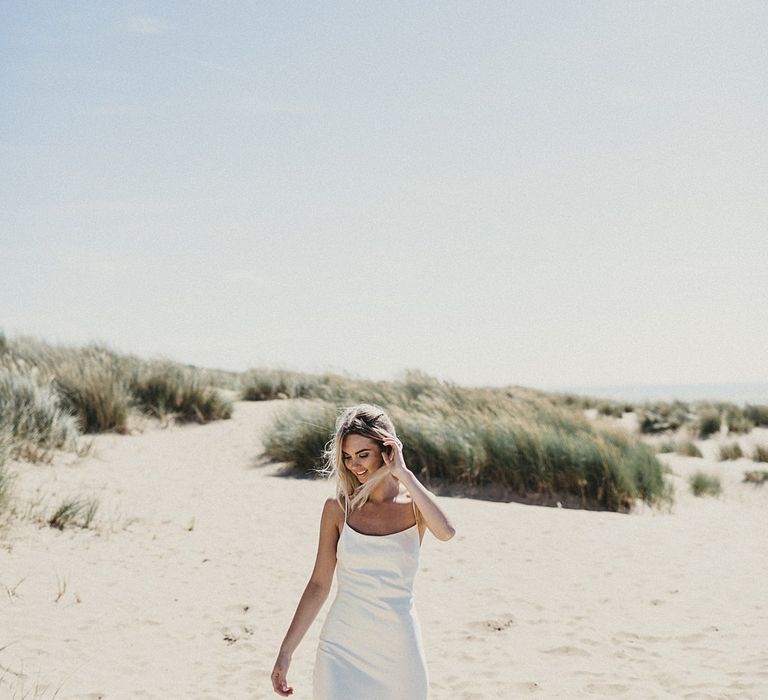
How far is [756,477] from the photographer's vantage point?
14.5 metres

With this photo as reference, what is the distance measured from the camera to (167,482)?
11398 mm

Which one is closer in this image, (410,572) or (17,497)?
(410,572)

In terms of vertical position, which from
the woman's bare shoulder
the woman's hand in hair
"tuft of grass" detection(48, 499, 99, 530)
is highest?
the woman's hand in hair

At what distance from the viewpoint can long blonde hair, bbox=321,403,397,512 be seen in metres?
2.83

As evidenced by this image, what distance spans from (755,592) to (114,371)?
14557mm

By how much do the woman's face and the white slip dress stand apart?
22 centimetres

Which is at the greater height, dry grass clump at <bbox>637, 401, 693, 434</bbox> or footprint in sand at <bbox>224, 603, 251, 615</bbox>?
dry grass clump at <bbox>637, 401, 693, 434</bbox>

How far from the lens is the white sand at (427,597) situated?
4.99m

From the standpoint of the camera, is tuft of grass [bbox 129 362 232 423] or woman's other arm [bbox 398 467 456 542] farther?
tuft of grass [bbox 129 362 232 423]

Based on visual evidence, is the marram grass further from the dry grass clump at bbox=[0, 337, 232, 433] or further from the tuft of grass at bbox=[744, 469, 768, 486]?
the dry grass clump at bbox=[0, 337, 232, 433]

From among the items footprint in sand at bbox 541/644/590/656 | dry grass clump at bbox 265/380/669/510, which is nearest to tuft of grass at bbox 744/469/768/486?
dry grass clump at bbox 265/380/669/510

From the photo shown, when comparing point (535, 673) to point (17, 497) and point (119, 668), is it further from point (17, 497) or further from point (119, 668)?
point (17, 497)

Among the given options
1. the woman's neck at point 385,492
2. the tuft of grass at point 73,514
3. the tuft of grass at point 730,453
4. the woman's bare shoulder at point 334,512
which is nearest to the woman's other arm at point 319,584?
the woman's bare shoulder at point 334,512

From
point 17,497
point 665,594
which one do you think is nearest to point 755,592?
point 665,594
